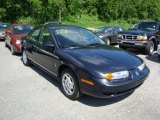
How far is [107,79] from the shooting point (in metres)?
4.59

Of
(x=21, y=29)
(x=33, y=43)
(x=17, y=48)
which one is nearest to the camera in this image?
(x=33, y=43)

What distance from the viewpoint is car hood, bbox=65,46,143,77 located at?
15.5 feet

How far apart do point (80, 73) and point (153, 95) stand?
195cm

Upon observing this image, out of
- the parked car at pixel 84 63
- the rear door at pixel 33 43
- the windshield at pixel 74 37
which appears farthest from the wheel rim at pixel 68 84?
the rear door at pixel 33 43

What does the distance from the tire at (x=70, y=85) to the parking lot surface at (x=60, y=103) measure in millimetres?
126

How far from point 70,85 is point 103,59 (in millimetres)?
920

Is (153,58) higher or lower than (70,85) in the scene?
lower

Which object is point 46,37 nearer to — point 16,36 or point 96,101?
point 96,101

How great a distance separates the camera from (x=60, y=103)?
5.16 meters

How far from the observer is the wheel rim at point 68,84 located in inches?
207

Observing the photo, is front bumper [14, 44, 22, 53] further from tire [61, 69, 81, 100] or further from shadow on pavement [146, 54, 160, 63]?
shadow on pavement [146, 54, 160, 63]

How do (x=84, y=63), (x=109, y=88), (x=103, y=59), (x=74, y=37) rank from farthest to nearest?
(x=74, y=37)
(x=103, y=59)
(x=84, y=63)
(x=109, y=88)

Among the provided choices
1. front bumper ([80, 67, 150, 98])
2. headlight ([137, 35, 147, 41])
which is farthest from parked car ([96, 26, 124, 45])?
front bumper ([80, 67, 150, 98])

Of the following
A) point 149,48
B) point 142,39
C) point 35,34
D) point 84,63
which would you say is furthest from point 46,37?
point 149,48
